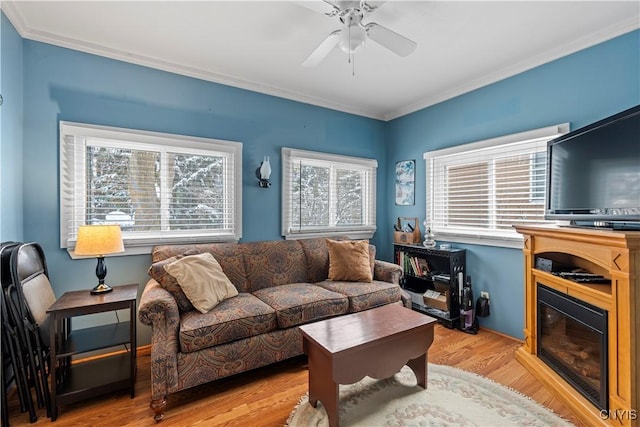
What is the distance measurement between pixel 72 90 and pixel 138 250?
1.43 m

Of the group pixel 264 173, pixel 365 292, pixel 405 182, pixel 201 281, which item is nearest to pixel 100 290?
pixel 201 281

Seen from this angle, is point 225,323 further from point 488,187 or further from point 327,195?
point 488,187

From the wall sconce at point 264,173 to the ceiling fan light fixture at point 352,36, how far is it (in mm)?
1580

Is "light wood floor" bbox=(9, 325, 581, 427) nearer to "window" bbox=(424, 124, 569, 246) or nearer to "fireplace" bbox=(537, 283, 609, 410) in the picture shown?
"fireplace" bbox=(537, 283, 609, 410)

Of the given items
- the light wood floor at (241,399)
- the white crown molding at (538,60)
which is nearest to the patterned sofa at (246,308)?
the light wood floor at (241,399)

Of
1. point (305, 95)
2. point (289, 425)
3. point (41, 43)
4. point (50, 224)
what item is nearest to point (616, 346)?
point (289, 425)

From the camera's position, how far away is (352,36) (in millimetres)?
1864

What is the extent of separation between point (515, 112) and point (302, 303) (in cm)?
273

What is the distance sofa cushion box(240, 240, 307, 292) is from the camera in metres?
2.85

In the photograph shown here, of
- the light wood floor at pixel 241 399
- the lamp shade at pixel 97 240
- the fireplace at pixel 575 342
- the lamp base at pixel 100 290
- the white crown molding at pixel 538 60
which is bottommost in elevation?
the light wood floor at pixel 241 399

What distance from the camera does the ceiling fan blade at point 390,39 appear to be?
1.83 meters

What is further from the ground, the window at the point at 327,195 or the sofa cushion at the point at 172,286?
the window at the point at 327,195

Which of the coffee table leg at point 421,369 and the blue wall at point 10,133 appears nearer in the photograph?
the blue wall at point 10,133

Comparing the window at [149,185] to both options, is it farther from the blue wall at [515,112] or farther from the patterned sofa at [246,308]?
the blue wall at [515,112]
